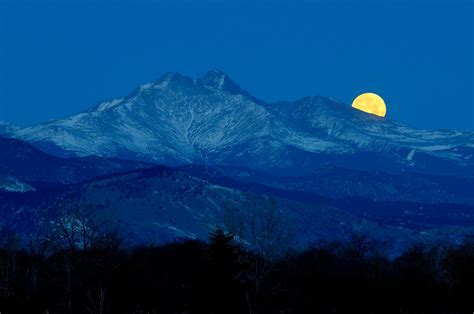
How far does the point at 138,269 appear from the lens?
79.3 meters

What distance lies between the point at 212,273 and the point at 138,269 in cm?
1134

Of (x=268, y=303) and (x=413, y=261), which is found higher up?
(x=413, y=261)

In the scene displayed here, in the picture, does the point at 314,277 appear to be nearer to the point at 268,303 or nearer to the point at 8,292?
the point at 268,303

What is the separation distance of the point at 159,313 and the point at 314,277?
25838mm

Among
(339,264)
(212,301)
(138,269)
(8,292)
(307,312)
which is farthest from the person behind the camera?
(339,264)

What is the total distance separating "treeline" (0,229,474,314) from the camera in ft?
227

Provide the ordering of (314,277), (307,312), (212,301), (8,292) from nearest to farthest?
(8,292), (212,301), (307,312), (314,277)

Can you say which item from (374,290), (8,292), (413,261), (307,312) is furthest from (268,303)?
(413,261)

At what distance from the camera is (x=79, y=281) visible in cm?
7319

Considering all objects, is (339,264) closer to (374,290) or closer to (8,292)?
(374,290)

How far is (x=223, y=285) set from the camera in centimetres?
7012

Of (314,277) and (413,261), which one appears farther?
(413,261)

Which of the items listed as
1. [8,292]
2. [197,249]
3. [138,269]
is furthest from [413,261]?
[8,292]

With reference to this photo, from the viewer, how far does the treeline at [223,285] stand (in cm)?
6906
